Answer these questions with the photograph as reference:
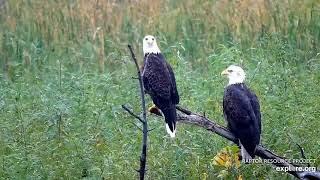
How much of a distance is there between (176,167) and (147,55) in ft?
3.36

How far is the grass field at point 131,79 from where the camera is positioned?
715 cm

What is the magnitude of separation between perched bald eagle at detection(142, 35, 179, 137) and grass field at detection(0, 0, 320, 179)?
1.19ft

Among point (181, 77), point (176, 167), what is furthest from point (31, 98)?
point (176, 167)

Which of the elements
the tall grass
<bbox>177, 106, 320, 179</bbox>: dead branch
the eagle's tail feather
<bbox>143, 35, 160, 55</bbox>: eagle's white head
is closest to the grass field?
the tall grass

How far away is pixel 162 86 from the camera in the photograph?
7109 mm

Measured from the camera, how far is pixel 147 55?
298 inches

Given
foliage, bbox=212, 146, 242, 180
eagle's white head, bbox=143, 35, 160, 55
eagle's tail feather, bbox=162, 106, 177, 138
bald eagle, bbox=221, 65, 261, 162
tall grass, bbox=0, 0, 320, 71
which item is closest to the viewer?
foliage, bbox=212, 146, 242, 180

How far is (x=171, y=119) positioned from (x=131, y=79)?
198 centimetres

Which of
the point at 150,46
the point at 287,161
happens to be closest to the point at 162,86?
the point at 150,46

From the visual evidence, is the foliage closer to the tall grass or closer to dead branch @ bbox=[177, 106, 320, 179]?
dead branch @ bbox=[177, 106, 320, 179]

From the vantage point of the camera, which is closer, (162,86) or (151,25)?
(162,86)

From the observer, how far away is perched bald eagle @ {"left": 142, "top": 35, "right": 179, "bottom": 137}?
22.4 feet

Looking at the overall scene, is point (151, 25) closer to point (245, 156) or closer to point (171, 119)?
point (171, 119)

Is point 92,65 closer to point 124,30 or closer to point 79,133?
point 124,30
